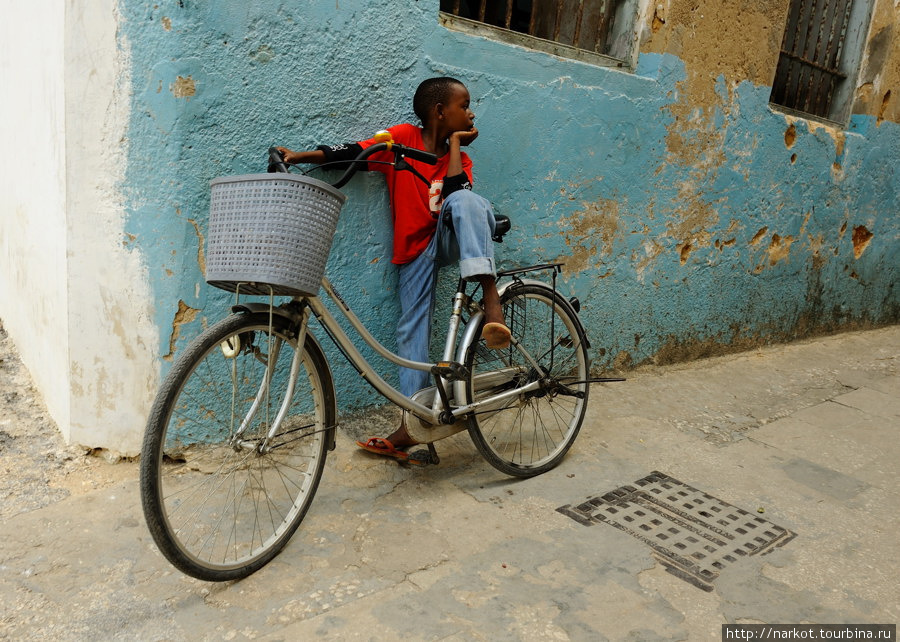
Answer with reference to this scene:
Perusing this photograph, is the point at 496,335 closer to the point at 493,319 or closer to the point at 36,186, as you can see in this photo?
the point at 493,319

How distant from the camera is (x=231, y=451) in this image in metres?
2.39

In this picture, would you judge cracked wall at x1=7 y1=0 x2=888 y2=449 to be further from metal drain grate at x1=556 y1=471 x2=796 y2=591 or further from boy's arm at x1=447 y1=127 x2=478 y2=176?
metal drain grate at x1=556 y1=471 x2=796 y2=591

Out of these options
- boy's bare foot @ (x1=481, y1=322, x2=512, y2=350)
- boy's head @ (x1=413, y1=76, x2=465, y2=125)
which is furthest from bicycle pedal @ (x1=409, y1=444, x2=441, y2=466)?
boy's head @ (x1=413, y1=76, x2=465, y2=125)

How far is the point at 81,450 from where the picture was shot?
8.57 ft

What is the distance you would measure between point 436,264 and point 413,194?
30 centimetres

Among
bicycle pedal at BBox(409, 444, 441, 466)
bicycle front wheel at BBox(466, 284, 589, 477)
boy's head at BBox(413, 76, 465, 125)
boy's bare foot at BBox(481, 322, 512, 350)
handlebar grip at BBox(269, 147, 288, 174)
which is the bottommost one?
bicycle pedal at BBox(409, 444, 441, 466)

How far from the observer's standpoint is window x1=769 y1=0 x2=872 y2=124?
5.04 m

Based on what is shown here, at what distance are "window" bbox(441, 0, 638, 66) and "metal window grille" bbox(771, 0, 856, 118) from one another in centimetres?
166

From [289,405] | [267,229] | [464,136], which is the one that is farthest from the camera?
[464,136]

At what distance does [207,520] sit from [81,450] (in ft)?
2.11

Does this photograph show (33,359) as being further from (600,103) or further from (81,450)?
(600,103)

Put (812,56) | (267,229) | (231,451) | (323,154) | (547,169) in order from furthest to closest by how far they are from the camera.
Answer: (812,56), (547,169), (323,154), (231,451), (267,229)

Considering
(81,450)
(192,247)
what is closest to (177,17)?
(192,247)

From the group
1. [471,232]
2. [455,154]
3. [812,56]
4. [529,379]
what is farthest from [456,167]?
[812,56]
